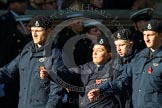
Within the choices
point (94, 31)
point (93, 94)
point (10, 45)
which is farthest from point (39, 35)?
point (10, 45)

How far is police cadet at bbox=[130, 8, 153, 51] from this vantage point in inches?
428

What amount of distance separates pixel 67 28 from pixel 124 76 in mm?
1871

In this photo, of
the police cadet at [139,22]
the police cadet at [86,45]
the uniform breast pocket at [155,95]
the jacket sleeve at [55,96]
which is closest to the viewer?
the uniform breast pocket at [155,95]

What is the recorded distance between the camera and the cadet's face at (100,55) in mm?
9594

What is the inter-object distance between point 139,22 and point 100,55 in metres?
1.80

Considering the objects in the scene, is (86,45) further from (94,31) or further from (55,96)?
(55,96)

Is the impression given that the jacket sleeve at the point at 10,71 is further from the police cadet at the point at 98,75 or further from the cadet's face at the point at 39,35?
the police cadet at the point at 98,75

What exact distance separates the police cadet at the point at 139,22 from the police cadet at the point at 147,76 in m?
1.49

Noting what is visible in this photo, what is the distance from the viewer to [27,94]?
9594 mm

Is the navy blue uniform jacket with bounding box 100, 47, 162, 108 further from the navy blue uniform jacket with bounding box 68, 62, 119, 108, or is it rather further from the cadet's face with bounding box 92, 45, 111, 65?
the cadet's face with bounding box 92, 45, 111, 65

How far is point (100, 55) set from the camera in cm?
958

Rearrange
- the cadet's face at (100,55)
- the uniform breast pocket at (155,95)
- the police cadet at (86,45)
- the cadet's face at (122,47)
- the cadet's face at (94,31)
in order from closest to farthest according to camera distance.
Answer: the uniform breast pocket at (155,95) → the cadet's face at (100,55) → the cadet's face at (122,47) → the police cadet at (86,45) → the cadet's face at (94,31)

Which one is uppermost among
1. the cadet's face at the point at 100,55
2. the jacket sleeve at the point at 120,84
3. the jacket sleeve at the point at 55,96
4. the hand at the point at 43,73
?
the cadet's face at the point at 100,55

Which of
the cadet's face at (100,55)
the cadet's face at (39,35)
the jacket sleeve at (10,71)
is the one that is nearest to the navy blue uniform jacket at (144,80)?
the cadet's face at (100,55)
